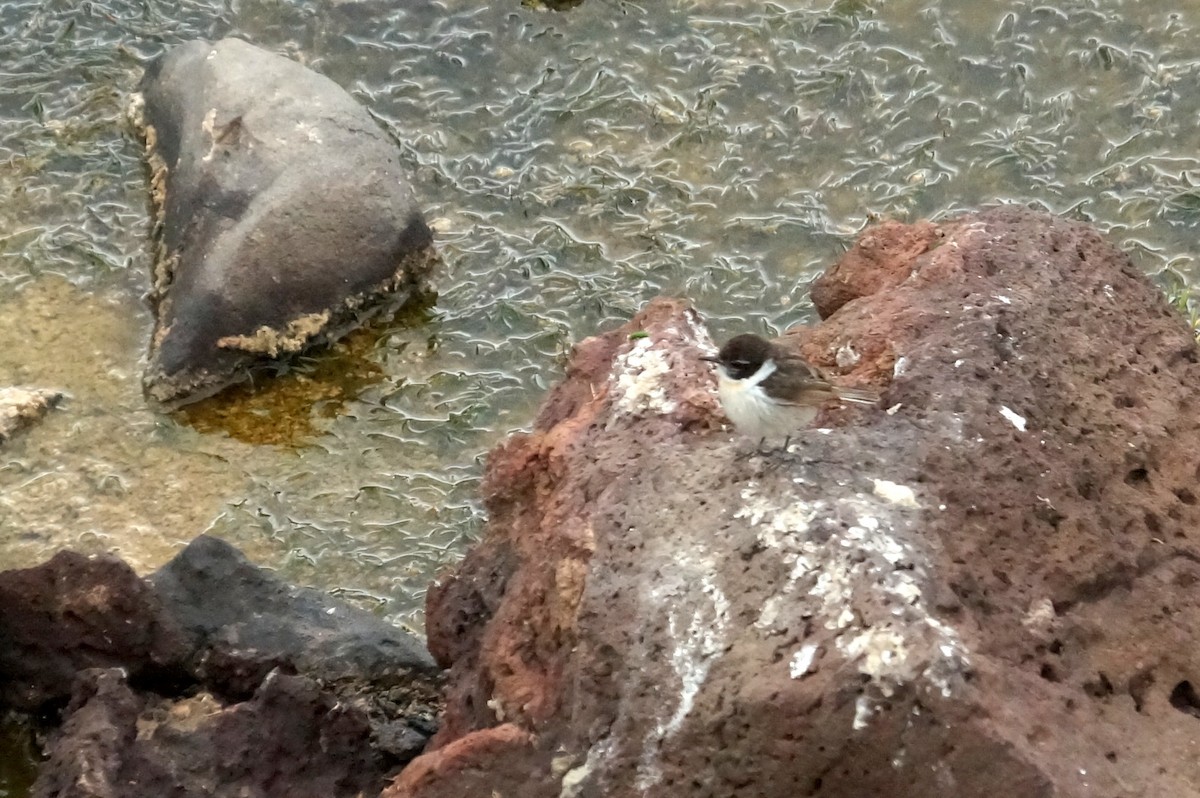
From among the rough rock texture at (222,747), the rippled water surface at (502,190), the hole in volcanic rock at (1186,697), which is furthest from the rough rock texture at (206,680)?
the hole in volcanic rock at (1186,697)

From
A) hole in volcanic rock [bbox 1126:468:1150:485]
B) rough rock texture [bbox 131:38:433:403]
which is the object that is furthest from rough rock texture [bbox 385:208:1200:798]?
rough rock texture [bbox 131:38:433:403]

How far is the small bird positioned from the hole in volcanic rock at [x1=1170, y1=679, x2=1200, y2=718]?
0.95 metres

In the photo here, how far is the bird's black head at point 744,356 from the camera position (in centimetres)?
346

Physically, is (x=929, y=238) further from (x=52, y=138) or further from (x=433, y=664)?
(x=52, y=138)

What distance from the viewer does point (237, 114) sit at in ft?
21.0

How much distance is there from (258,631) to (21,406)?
2.08 m

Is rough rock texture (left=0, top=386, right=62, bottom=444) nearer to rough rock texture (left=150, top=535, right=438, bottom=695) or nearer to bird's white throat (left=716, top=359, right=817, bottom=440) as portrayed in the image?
rough rock texture (left=150, top=535, right=438, bottom=695)

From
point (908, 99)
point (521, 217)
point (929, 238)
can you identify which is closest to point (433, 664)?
point (929, 238)

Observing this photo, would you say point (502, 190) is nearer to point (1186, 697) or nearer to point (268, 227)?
point (268, 227)

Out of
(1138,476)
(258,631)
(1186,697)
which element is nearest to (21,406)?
(258,631)

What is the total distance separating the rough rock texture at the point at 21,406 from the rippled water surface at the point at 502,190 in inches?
2.8

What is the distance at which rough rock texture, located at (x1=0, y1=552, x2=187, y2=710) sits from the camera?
13.7ft

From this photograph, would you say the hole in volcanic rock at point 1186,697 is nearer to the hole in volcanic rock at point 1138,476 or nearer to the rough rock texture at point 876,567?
the rough rock texture at point 876,567

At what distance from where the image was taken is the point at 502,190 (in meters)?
6.91
